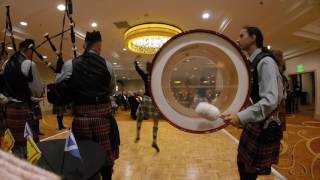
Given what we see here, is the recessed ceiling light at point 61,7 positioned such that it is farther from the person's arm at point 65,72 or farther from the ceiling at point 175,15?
the person's arm at point 65,72

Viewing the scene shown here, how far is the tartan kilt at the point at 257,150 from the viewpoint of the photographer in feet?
4.47

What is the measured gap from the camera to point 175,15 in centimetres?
460

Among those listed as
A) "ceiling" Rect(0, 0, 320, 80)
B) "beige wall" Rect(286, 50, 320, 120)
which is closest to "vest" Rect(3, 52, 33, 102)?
"ceiling" Rect(0, 0, 320, 80)

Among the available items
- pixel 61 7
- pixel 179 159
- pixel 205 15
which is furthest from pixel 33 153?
pixel 205 15

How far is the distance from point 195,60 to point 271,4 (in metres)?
3.71

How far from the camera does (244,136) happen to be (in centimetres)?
150

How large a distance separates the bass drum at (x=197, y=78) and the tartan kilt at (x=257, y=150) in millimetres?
471

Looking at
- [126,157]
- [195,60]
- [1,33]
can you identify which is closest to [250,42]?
[195,60]

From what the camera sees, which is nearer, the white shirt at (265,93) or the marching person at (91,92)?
the white shirt at (265,93)

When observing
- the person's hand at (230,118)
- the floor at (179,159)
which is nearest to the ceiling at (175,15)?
the floor at (179,159)

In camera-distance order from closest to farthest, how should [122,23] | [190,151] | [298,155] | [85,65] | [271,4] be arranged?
[85,65]
[298,155]
[190,151]
[271,4]
[122,23]

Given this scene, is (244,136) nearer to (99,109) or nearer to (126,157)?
(99,109)

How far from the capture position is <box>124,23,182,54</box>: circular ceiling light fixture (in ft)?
13.2

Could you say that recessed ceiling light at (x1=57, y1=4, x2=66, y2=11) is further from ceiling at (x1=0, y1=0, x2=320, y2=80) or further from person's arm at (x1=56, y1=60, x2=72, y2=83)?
person's arm at (x1=56, y1=60, x2=72, y2=83)
